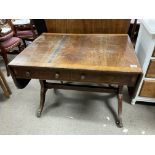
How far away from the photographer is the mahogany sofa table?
102 cm

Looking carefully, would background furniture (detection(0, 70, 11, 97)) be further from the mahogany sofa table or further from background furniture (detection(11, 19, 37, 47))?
background furniture (detection(11, 19, 37, 47))

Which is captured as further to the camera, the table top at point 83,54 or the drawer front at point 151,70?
the drawer front at point 151,70

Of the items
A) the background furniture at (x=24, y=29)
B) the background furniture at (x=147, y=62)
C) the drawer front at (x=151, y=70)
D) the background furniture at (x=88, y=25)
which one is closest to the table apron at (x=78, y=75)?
the background furniture at (x=147, y=62)

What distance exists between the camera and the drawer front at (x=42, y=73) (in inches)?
43.4

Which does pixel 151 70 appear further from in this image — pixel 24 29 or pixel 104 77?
pixel 24 29

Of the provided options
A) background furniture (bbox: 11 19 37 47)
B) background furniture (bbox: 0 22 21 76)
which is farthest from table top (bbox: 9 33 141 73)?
background furniture (bbox: 11 19 37 47)

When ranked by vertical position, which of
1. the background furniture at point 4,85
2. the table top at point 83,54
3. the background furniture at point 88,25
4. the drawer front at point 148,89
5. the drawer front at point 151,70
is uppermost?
the background furniture at point 88,25

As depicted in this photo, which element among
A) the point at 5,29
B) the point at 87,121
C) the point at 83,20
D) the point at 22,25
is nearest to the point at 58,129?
the point at 87,121

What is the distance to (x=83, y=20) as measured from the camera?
1.48 meters

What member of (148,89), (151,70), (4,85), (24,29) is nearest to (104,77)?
(151,70)

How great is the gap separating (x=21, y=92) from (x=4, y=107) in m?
0.29

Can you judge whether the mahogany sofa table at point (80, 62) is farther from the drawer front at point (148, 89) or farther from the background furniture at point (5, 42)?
the background furniture at point (5, 42)

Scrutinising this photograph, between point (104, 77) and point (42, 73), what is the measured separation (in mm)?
469
